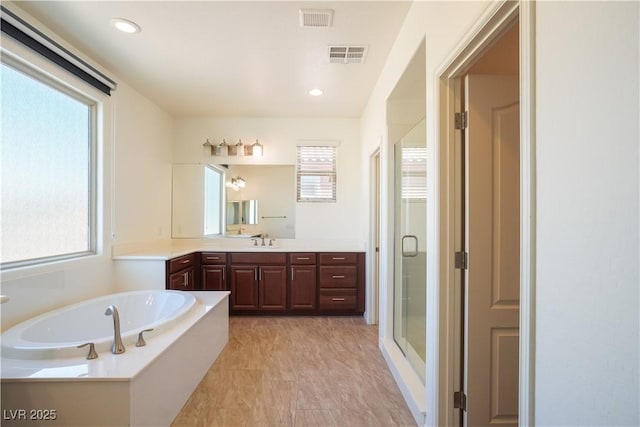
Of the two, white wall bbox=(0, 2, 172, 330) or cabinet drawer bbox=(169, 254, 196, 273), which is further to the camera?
cabinet drawer bbox=(169, 254, 196, 273)

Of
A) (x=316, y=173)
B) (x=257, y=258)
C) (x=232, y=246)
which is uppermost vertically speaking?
(x=316, y=173)

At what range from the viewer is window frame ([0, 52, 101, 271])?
2.20 m

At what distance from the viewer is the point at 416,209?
241cm

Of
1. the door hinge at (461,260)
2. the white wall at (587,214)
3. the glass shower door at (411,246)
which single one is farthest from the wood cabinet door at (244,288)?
the white wall at (587,214)

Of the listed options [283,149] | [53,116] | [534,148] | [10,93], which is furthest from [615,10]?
[283,149]

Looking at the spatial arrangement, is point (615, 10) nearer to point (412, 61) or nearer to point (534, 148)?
point (534, 148)

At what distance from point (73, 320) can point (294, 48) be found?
260 cm

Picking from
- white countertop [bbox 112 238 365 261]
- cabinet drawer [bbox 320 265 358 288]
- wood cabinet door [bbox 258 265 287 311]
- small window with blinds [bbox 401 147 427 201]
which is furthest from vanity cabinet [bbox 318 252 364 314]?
small window with blinds [bbox 401 147 427 201]

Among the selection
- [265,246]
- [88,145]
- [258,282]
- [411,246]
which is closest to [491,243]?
[411,246]

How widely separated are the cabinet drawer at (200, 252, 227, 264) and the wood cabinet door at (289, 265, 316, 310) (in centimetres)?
85

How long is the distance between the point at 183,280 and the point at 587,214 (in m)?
3.51

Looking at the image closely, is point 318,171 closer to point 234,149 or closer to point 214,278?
point 234,149

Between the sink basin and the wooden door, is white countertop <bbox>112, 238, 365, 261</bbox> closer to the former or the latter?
the sink basin

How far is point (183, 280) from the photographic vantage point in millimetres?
3473
